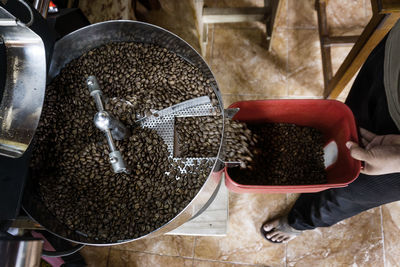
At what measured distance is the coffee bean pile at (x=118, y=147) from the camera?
0.91m

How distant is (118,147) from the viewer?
3.11 feet

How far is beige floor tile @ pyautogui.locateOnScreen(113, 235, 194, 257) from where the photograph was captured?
161 cm

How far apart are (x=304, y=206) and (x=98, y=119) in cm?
107

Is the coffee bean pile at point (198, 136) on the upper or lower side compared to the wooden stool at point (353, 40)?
lower

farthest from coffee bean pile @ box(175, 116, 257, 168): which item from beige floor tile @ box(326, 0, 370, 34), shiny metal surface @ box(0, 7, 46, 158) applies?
beige floor tile @ box(326, 0, 370, 34)

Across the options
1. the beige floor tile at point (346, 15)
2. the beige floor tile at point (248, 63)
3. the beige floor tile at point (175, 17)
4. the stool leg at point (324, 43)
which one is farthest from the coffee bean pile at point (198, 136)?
the beige floor tile at point (346, 15)

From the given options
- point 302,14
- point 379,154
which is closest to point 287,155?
point 379,154

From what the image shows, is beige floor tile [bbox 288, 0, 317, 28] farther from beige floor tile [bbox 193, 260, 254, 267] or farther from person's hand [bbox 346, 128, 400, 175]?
beige floor tile [bbox 193, 260, 254, 267]

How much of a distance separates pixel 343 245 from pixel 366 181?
787 millimetres

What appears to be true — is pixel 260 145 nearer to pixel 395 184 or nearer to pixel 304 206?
pixel 304 206

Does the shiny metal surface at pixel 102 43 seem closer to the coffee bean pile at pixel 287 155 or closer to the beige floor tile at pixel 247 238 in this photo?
the coffee bean pile at pixel 287 155

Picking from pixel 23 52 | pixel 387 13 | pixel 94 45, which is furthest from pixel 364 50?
pixel 23 52

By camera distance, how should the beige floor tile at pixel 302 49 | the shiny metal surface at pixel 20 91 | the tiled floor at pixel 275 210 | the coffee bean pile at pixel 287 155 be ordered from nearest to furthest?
the shiny metal surface at pixel 20 91 → the coffee bean pile at pixel 287 155 → the tiled floor at pixel 275 210 → the beige floor tile at pixel 302 49

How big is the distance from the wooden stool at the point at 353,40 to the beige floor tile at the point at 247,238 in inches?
30.4
